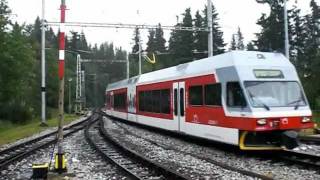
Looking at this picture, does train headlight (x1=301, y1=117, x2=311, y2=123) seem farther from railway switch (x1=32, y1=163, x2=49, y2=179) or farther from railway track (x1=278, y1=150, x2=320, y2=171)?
railway switch (x1=32, y1=163, x2=49, y2=179)

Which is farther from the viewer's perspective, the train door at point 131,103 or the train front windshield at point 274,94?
the train door at point 131,103

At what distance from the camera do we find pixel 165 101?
79.8 ft

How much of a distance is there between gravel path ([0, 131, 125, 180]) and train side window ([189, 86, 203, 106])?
407cm

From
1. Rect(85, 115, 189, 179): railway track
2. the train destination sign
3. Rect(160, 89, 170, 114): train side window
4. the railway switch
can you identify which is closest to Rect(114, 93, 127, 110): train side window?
Rect(160, 89, 170, 114): train side window

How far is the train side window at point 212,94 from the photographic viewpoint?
17281 mm

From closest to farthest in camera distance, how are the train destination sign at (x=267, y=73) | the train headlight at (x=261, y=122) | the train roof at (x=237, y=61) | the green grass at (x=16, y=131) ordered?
the train headlight at (x=261, y=122)
the train destination sign at (x=267, y=73)
the train roof at (x=237, y=61)
the green grass at (x=16, y=131)

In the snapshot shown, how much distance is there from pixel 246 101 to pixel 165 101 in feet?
29.7

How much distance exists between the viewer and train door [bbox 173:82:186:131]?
21344 mm

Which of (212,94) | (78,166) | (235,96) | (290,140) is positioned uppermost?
(212,94)

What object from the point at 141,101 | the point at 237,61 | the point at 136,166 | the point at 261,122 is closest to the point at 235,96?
the point at 237,61

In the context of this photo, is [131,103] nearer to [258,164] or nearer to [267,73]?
[267,73]

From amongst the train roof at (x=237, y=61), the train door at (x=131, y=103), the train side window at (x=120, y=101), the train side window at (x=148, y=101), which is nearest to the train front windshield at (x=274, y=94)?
the train roof at (x=237, y=61)

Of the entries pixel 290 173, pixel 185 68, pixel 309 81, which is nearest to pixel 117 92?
pixel 309 81

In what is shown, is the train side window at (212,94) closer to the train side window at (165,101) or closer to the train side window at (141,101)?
the train side window at (165,101)
